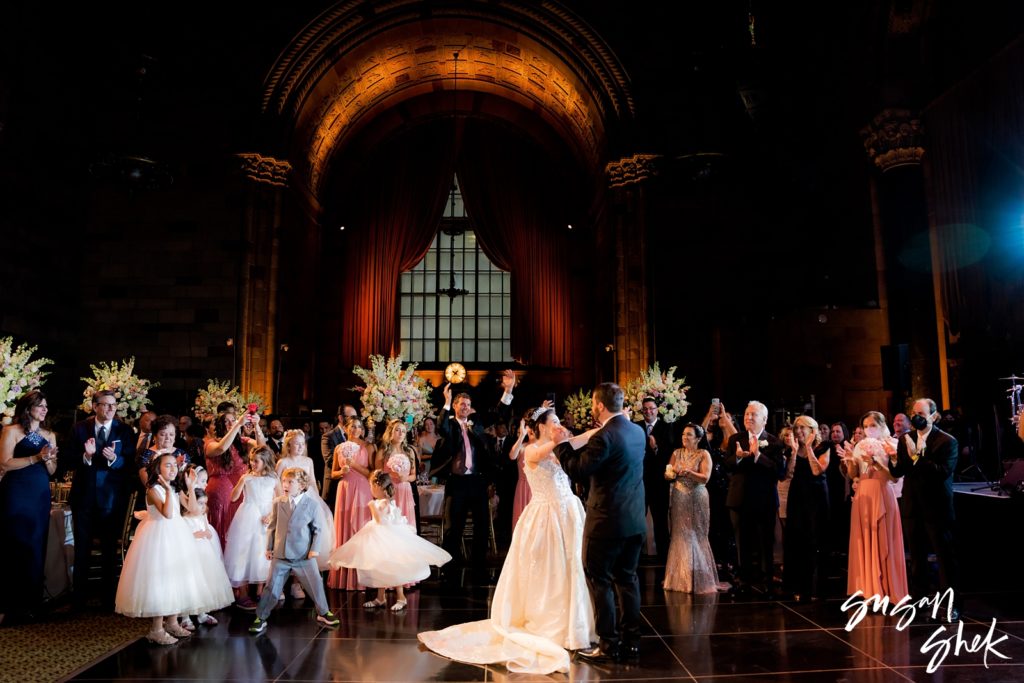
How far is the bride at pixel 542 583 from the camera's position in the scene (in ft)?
15.5

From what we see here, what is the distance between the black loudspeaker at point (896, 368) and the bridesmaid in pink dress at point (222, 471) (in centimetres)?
933

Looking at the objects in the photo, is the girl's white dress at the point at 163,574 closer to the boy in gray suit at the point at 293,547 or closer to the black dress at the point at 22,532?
the boy in gray suit at the point at 293,547

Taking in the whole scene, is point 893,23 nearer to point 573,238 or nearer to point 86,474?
point 573,238

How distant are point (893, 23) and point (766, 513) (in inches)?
396

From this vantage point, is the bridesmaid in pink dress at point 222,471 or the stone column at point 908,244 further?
the stone column at point 908,244

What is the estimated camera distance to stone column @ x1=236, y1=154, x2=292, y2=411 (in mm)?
14008

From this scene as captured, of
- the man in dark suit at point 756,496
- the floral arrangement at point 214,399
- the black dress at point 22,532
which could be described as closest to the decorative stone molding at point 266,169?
the floral arrangement at point 214,399

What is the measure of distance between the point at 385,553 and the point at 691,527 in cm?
292

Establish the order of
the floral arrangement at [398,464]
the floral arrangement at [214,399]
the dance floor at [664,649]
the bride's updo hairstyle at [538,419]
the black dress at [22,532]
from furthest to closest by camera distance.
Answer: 1. the floral arrangement at [214,399]
2. the floral arrangement at [398,464]
3. the black dress at [22,532]
4. the bride's updo hairstyle at [538,419]
5. the dance floor at [664,649]

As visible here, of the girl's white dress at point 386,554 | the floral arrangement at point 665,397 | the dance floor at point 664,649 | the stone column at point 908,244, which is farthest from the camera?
the stone column at point 908,244

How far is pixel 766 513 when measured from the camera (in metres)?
6.41

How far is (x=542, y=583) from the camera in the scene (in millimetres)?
4848

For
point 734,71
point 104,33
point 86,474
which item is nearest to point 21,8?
point 104,33

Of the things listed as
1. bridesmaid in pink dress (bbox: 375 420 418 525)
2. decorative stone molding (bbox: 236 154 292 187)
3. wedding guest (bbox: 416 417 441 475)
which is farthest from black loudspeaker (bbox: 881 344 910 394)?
decorative stone molding (bbox: 236 154 292 187)
